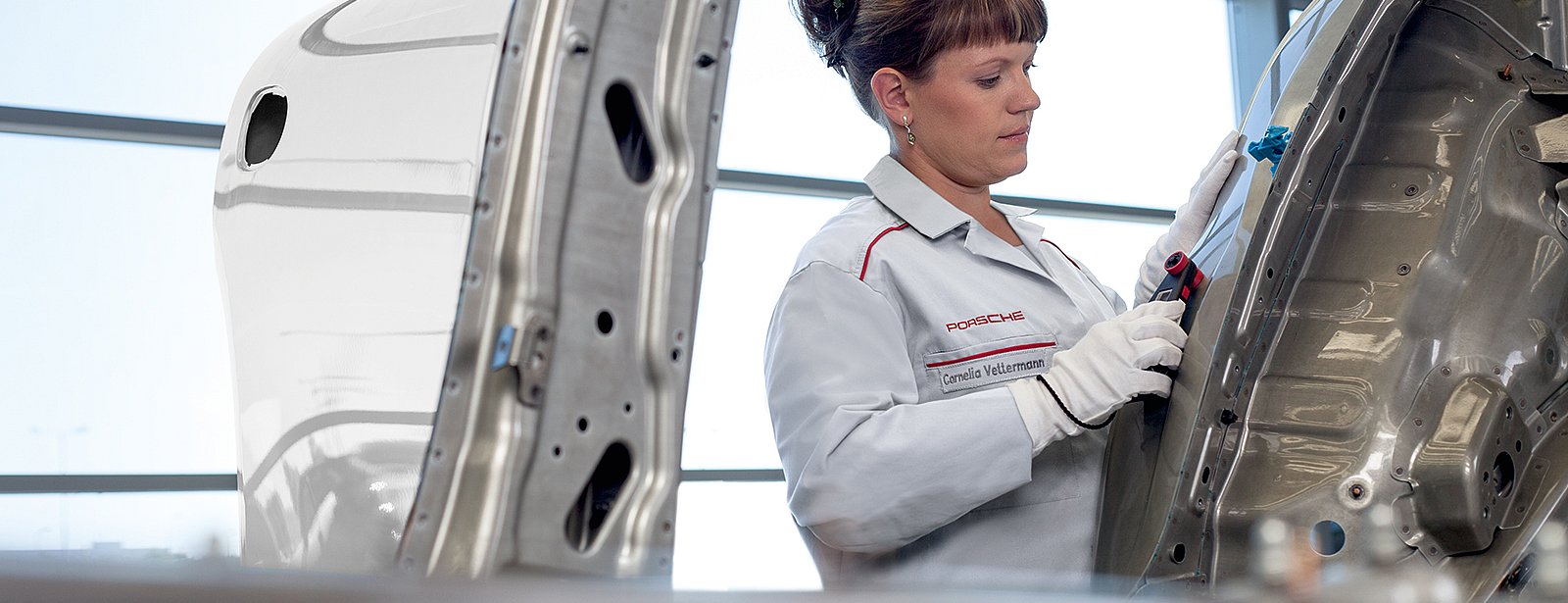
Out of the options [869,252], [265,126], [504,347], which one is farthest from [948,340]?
[265,126]

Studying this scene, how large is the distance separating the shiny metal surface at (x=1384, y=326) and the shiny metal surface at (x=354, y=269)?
1115mm

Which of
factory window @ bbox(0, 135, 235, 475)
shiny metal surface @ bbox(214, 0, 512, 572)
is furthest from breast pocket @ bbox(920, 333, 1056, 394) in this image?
factory window @ bbox(0, 135, 235, 475)

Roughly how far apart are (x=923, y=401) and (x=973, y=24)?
619 mm

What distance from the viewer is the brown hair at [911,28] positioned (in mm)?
2100

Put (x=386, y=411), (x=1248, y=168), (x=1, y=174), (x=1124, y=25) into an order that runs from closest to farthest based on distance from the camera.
A: 1. (x=386, y=411)
2. (x=1248, y=168)
3. (x=1, y=174)
4. (x=1124, y=25)

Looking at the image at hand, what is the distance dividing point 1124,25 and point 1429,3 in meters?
5.79

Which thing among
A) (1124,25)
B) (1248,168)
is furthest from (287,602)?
(1124,25)

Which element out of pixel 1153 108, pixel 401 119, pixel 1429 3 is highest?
pixel 1153 108

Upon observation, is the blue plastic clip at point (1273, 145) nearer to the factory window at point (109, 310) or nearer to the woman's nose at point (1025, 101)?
the woman's nose at point (1025, 101)

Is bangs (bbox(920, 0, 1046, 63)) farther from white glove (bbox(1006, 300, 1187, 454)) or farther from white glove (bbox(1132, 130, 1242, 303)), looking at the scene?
white glove (bbox(1006, 300, 1187, 454))

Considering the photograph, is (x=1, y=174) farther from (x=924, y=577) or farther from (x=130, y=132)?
(x=924, y=577)

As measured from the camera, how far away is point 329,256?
1484mm

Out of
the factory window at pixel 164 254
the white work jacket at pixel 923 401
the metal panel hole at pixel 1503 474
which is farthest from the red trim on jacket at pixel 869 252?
the factory window at pixel 164 254

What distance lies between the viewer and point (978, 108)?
7.00 feet
